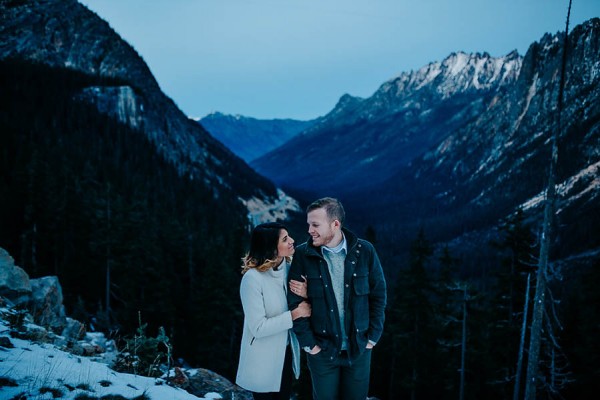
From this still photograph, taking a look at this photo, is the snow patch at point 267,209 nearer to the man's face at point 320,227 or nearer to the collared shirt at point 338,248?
the collared shirt at point 338,248

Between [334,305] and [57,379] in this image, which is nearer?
[334,305]

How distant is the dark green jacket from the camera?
148 inches

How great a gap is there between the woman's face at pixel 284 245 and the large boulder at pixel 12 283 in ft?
27.3

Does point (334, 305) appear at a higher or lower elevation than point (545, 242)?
lower

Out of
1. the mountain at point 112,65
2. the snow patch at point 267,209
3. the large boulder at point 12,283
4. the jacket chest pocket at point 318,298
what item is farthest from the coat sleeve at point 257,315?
the mountain at point 112,65

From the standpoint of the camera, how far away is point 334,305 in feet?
12.5

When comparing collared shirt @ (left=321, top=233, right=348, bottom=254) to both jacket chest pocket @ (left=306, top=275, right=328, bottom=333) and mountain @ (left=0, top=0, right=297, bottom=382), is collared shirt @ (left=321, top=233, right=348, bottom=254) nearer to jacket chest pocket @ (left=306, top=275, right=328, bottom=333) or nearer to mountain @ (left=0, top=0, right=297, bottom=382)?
jacket chest pocket @ (left=306, top=275, right=328, bottom=333)

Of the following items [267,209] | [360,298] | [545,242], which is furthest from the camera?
[267,209]

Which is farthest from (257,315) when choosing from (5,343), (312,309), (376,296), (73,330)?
(73,330)

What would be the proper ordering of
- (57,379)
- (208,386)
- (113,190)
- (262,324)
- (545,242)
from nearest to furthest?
(262,324) → (57,379) → (208,386) → (545,242) → (113,190)

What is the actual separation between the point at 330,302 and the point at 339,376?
957mm

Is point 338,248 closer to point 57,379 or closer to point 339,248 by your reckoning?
point 339,248

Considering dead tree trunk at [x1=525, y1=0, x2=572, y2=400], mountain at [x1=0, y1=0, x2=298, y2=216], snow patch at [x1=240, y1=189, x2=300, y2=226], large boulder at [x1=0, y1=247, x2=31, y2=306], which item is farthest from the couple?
mountain at [x1=0, y1=0, x2=298, y2=216]

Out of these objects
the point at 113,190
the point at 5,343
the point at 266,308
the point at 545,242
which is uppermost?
the point at 113,190
